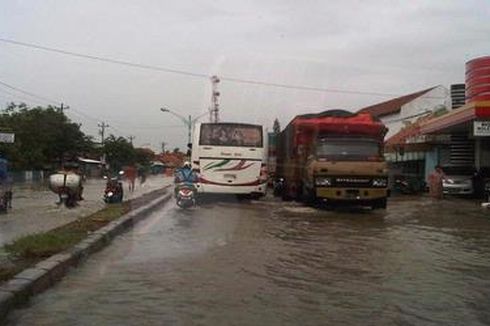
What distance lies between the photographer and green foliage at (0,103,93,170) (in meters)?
62.1

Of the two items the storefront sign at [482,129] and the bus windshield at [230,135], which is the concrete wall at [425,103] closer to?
the storefront sign at [482,129]

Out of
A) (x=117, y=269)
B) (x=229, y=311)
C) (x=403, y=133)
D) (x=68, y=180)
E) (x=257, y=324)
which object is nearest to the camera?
(x=257, y=324)

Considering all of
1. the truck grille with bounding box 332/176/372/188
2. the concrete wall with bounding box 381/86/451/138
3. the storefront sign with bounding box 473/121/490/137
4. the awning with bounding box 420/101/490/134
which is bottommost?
the truck grille with bounding box 332/176/372/188

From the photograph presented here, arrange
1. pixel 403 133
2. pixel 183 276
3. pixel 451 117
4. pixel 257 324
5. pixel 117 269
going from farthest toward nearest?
pixel 403 133, pixel 451 117, pixel 117 269, pixel 183 276, pixel 257 324

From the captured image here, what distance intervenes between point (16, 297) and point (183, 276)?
8.40 ft

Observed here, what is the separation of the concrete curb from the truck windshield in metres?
8.77

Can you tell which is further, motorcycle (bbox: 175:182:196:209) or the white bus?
the white bus

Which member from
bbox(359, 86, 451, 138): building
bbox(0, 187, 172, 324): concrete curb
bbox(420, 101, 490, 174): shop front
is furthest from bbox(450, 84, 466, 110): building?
bbox(0, 187, 172, 324): concrete curb

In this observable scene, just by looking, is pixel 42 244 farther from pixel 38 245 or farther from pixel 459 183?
pixel 459 183

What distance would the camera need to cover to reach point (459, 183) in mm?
34281

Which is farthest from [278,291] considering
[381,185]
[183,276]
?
[381,185]

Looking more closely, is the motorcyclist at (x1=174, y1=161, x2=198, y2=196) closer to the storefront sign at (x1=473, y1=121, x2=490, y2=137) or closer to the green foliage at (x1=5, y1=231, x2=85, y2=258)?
the green foliage at (x1=5, y1=231, x2=85, y2=258)

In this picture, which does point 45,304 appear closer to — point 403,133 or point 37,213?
point 37,213

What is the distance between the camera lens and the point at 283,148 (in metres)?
30.7
